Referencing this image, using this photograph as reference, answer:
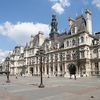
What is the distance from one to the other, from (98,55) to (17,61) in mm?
64766

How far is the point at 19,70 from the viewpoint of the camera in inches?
4660

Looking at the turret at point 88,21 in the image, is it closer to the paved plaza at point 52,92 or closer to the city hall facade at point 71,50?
the city hall facade at point 71,50

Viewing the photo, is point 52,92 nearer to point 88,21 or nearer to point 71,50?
point 71,50

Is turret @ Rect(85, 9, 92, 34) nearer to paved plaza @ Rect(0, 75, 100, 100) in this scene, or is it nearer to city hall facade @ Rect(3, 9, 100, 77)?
city hall facade @ Rect(3, 9, 100, 77)

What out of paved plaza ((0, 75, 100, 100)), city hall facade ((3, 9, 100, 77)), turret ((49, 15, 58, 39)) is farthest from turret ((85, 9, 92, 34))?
paved plaza ((0, 75, 100, 100))

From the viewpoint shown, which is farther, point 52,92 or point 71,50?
point 71,50

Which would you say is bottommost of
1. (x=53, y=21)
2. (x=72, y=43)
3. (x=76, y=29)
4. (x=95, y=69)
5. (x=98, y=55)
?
(x=95, y=69)

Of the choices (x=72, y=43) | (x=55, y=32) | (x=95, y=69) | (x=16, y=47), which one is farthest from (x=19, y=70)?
(x=95, y=69)

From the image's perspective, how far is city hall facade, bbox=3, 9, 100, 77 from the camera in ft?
232

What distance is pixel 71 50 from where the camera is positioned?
3039 inches

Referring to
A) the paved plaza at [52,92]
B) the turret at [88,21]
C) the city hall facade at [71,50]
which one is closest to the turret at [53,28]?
the city hall facade at [71,50]

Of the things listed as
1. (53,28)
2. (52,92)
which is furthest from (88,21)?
(52,92)

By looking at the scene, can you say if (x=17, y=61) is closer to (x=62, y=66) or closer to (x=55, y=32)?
(x=55, y=32)

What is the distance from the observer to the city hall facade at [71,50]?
232 feet
